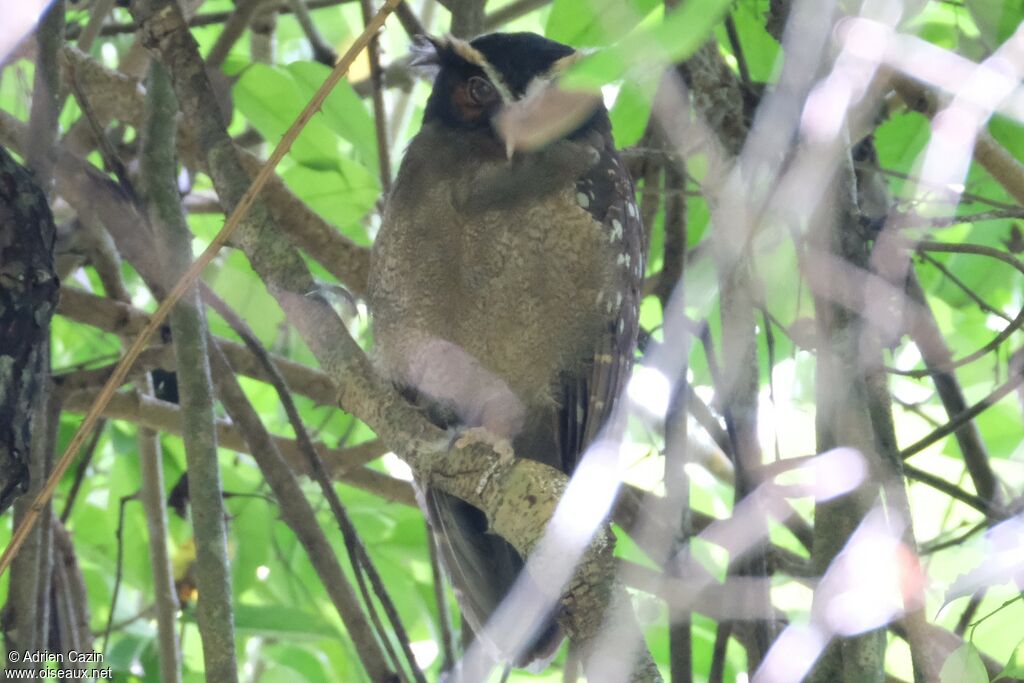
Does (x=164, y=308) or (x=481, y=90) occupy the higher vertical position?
(x=481, y=90)

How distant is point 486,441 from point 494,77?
0.81m

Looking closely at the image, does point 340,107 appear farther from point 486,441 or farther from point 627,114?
point 486,441

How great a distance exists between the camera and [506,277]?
2.27 metres

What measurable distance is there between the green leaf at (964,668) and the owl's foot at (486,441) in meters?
0.64

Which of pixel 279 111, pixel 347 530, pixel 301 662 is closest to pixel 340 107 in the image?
pixel 279 111

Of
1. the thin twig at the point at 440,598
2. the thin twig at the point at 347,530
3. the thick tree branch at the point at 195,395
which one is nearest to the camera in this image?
the thick tree branch at the point at 195,395

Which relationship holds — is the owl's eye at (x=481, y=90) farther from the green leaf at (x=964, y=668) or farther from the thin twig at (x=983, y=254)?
the green leaf at (x=964, y=668)

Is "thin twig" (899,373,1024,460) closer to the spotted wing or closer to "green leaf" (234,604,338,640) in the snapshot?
the spotted wing

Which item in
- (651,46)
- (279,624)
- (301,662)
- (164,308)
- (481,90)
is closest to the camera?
(651,46)

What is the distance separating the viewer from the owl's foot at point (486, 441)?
167cm

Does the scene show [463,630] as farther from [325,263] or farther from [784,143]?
[784,143]

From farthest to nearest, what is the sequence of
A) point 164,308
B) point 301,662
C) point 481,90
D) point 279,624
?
point 481,90, point 301,662, point 279,624, point 164,308

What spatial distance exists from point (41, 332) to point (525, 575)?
1.03 metres

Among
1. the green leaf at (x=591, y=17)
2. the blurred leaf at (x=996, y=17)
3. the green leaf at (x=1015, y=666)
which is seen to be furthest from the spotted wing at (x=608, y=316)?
the green leaf at (x=1015, y=666)
